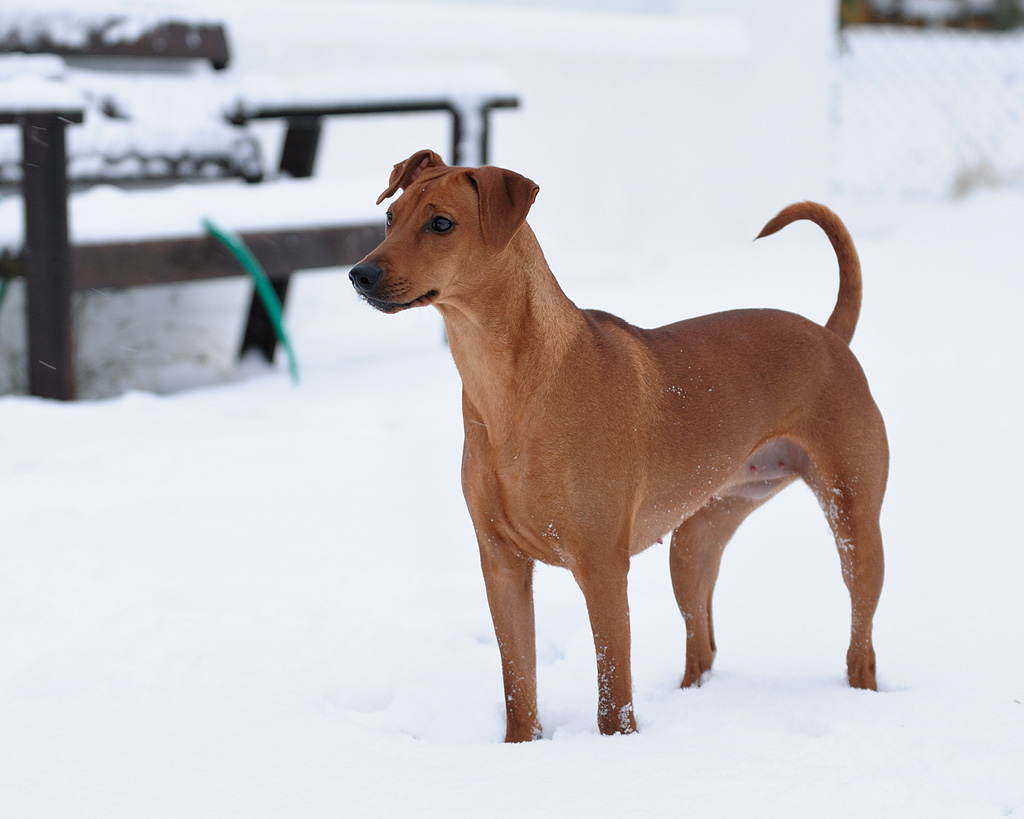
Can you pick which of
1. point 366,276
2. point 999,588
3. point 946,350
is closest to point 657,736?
point 366,276

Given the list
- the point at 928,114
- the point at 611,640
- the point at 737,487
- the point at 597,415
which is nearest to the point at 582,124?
the point at 737,487

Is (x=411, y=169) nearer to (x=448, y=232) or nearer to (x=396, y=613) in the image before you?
(x=448, y=232)

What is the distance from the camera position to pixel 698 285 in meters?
6.22

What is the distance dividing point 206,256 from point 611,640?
2792 mm

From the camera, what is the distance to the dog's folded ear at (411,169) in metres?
2.11

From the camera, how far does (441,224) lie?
193 cm

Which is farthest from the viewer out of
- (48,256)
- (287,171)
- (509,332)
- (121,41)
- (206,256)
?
(287,171)

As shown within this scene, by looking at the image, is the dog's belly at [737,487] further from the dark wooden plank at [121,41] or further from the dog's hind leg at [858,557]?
the dark wooden plank at [121,41]

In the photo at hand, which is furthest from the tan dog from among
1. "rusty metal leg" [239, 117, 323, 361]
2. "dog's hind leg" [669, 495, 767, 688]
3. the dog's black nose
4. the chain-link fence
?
the chain-link fence

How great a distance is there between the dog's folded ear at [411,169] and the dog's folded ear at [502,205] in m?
0.21

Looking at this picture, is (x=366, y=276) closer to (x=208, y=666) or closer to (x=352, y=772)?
(x=352, y=772)

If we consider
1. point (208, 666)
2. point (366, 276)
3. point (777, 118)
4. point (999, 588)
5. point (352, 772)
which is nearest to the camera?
point (366, 276)

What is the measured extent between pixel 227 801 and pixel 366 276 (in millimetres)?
852

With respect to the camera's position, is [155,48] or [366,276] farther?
[155,48]
